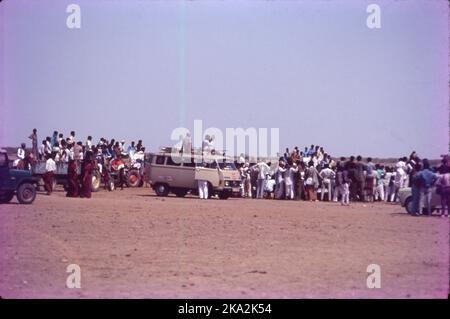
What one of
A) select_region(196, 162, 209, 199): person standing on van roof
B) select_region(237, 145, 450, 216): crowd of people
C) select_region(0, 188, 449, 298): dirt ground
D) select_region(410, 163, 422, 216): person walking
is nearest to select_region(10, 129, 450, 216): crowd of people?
select_region(237, 145, 450, 216): crowd of people

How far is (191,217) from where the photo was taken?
843 inches

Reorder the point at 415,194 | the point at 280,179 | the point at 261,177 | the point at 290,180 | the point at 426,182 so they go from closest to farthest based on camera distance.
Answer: the point at 426,182
the point at 415,194
the point at 290,180
the point at 280,179
the point at 261,177

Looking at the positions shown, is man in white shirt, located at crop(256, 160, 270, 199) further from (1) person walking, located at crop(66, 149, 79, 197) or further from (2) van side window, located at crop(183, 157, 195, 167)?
(1) person walking, located at crop(66, 149, 79, 197)

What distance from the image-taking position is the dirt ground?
35.1 ft

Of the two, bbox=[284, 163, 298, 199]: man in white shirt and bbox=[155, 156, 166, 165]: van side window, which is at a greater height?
bbox=[155, 156, 166, 165]: van side window

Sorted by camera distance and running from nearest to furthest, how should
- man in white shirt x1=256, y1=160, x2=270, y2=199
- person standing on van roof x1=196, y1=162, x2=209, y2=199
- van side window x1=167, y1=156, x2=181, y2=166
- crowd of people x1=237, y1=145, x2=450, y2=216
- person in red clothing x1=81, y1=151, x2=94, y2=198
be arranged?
person in red clothing x1=81, y1=151, x2=94, y2=198 → crowd of people x1=237, y1=145, x2=450, y2=216 → person standing on van roof x1=196, y1=162, x2=209, y2=199 → van side window x1=167, y1=156, x2=181, y2=166 → man in white shirt x1=256, y1=160, x2=270, y2=199

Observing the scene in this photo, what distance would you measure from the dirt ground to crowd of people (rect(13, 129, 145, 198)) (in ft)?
20.8

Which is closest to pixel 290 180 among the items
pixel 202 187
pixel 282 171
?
pixel 282 171

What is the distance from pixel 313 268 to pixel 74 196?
19.0m

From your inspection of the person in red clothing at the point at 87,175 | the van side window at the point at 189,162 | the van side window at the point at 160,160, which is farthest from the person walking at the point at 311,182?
the person in red clothing at the point at 87,175

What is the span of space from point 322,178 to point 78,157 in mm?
10973

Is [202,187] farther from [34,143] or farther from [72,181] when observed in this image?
[34,143]

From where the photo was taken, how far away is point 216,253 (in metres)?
14.1

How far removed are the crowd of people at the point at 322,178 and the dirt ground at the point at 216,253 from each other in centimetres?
788
